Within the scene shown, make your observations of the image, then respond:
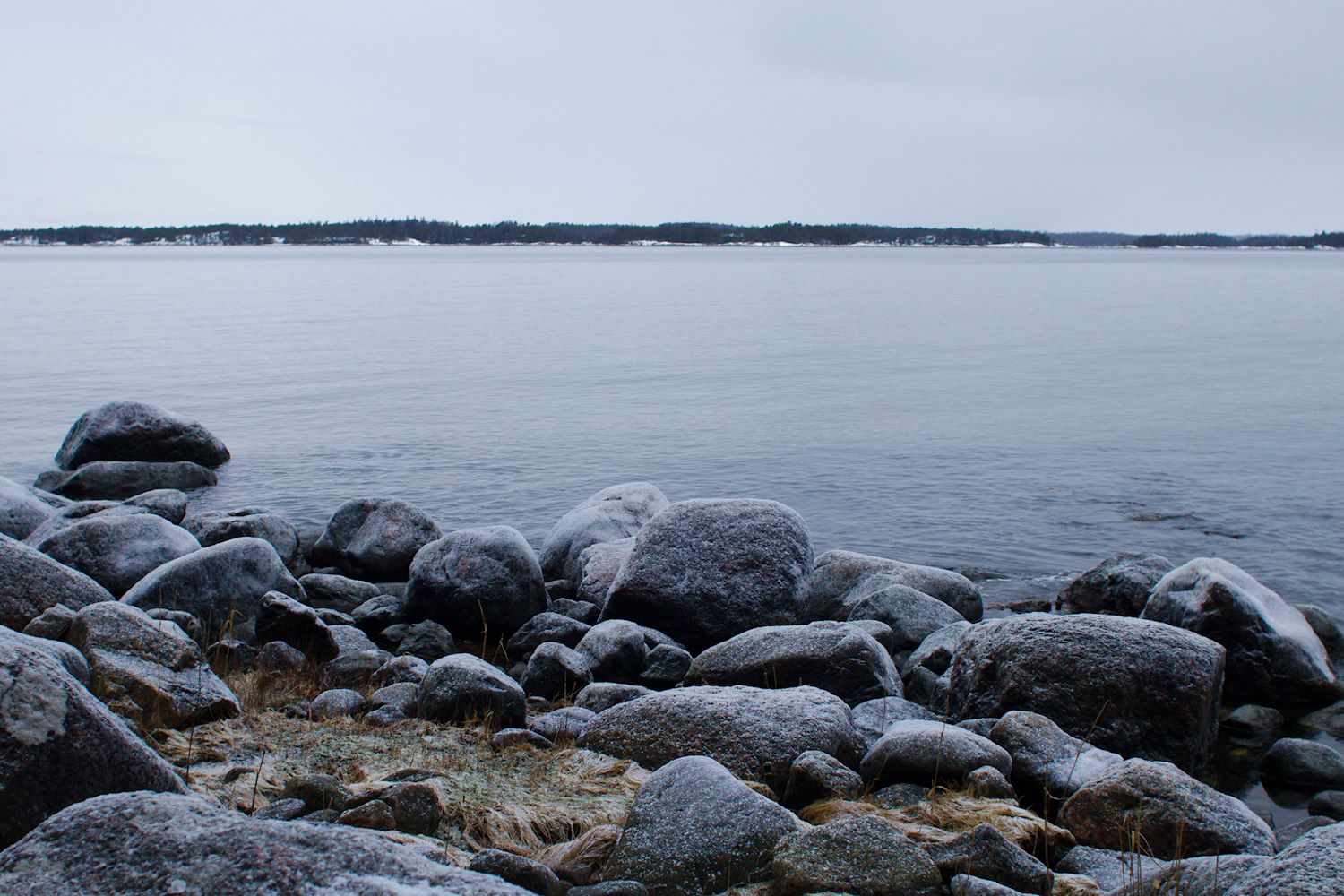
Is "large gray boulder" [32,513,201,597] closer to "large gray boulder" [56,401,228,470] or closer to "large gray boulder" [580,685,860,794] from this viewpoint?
"large gray boulder" [580,685,860,794]

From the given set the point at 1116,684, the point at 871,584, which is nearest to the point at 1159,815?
the point at 1116,684

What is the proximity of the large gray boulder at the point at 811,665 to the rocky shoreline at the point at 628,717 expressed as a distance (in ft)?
0.09

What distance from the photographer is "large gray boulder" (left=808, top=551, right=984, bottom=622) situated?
12.2 meters

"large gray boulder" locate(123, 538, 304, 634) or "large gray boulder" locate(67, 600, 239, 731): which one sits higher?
"large gray boulder" locate(67, 600, 239, 731)

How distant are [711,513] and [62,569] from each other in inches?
233

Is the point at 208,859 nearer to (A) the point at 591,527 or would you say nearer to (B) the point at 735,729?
(B) the point at 735,729

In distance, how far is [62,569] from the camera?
364 inches

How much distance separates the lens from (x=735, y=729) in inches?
281

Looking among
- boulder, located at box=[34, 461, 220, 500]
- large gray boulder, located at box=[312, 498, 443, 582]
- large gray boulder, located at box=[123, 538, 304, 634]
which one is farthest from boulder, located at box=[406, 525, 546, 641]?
boulder, located at box=[34, 461, 220, 500]

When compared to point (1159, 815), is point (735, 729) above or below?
above

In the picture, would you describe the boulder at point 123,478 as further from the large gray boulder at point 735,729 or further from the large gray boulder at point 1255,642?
the large gray boulder at point 1255,642

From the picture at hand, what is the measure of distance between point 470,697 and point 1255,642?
7155 mm

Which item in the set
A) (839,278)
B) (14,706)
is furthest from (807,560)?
(839,278)

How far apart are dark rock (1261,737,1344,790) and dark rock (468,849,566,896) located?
6331 mm
